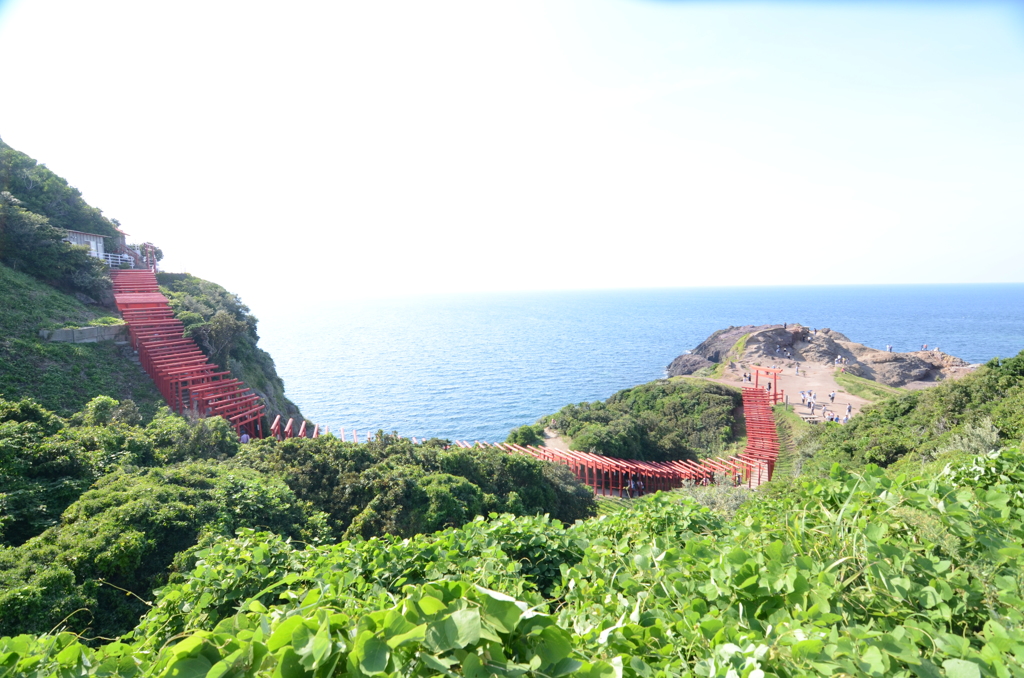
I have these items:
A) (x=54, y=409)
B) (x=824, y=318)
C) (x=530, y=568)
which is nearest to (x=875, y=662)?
(x=530, y=568)

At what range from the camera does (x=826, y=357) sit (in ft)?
150

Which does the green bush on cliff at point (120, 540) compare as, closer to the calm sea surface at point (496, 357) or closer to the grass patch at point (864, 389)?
the calm sea surface at point (496, 357)

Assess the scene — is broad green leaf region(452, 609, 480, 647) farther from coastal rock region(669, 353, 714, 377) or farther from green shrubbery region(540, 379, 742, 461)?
coastal rock region(669, 353, 714, 377)

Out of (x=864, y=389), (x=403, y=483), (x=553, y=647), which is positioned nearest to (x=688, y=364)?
(x=864, y=389)

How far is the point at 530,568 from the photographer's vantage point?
394 centimetres

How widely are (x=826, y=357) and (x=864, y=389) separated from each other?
15409 mm

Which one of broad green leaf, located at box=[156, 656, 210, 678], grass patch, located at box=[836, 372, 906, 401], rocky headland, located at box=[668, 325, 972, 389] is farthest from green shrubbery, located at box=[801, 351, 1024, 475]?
rocky headland, located at box=[668, 325, 972, 389]

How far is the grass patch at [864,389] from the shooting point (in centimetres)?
3066

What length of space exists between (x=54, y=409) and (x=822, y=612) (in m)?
18.0

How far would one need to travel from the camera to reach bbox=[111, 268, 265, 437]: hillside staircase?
16672mm

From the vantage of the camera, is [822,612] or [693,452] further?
[693,452]

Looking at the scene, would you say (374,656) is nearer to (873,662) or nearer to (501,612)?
(501,612)

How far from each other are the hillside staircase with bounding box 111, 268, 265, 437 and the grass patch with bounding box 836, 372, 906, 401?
122ft

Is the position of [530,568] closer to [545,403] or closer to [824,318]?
[545,403]
